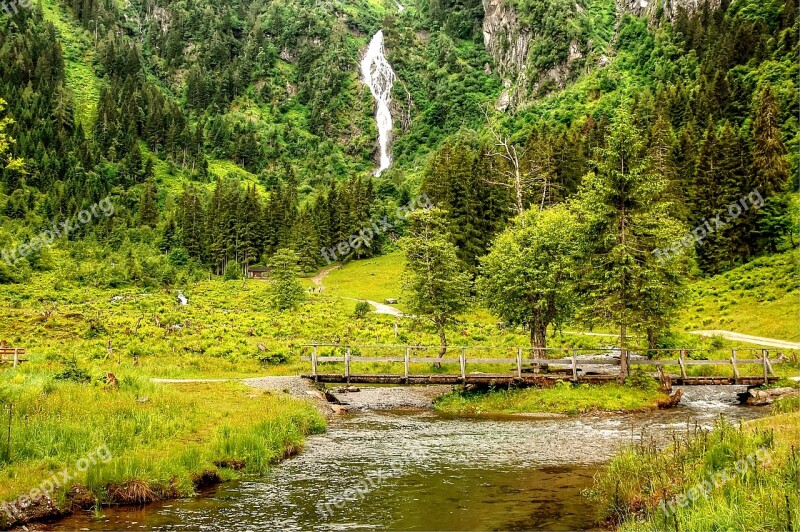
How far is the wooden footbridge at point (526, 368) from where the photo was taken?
31.7m

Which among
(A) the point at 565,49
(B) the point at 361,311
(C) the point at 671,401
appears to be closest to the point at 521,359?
(C) the point at 671,401

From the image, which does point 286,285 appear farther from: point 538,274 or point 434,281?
point 538,274

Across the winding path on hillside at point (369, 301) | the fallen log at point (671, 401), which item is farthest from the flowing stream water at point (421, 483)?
the winding path on hillside at point (369, 301)

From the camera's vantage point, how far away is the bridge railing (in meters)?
32.2

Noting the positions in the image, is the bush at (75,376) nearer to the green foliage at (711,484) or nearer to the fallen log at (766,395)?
the green foliage at (711,484)

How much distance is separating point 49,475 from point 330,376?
19.2 m

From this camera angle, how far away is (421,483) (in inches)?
638

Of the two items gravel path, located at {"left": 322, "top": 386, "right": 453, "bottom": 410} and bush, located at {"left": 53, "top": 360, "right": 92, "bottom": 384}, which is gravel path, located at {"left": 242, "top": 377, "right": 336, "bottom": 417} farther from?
bush, located at {"left": 53, "top": 360, "right": 92, "bottom": 384}

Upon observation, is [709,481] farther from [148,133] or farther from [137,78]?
[137,78]

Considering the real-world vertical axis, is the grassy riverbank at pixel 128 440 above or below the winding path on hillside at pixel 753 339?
below

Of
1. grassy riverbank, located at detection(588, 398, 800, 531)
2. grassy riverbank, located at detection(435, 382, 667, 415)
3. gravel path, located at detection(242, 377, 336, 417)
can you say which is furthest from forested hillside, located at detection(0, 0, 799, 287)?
grassy riverbank, located at detection(588, 398, 800, 531)


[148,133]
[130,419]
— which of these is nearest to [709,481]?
[130,419]

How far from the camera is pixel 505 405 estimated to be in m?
30.5

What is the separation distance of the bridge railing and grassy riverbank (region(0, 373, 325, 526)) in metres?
9.69
